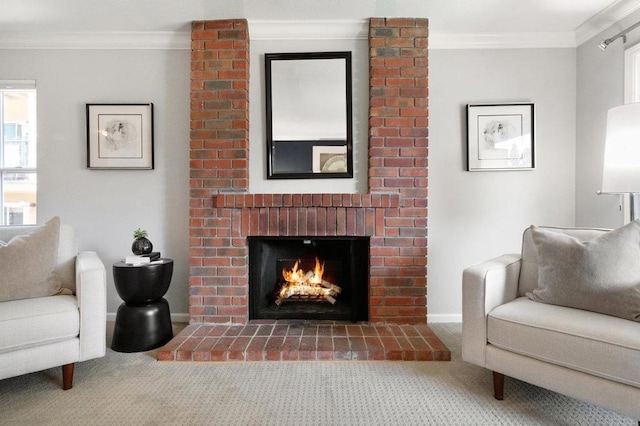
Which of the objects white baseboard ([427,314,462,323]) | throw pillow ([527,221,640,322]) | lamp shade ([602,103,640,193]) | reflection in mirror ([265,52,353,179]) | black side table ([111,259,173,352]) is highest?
reflection in mirror ([265,52,353,179])

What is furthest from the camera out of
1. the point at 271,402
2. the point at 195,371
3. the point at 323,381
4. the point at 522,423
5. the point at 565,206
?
the point at 565,206

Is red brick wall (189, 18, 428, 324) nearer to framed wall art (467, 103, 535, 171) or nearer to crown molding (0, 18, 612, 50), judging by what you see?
crown molding (0, 18, 612, 50)

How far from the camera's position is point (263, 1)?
7.92ft

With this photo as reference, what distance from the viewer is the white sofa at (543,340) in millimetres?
1393

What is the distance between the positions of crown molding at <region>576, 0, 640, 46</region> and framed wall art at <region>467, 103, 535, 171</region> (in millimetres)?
638

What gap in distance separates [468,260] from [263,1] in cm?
245

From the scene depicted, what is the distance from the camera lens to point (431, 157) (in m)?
2.86

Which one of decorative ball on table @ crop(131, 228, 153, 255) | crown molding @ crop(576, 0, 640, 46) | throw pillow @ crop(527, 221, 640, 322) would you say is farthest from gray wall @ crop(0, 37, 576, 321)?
throw pillow @ crop(527, 221, 640, 322)

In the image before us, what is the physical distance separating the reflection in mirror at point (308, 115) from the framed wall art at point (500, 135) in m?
1.01

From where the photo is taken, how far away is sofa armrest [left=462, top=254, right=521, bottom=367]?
1.78 metres

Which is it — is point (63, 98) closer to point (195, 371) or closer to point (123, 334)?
point (123, 334)

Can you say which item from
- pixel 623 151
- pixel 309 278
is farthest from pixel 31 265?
pixel 623 151

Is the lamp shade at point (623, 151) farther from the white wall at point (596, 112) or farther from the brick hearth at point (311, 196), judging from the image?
the brick hearth at point (311, 196)

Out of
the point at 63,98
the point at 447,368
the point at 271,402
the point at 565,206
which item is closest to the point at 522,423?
the point at 447,368
